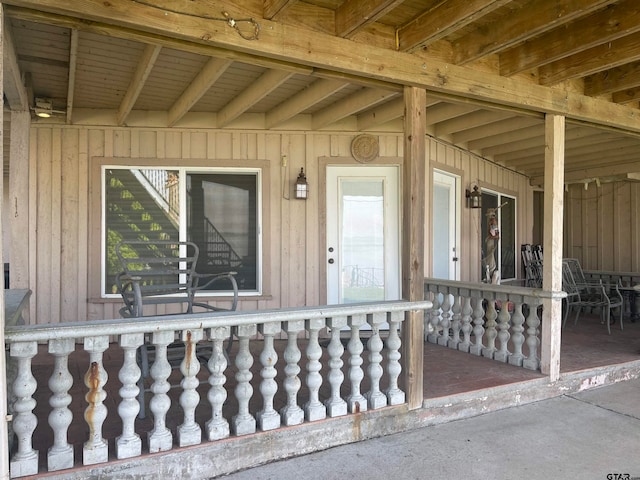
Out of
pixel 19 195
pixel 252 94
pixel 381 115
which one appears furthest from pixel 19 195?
pixel 381 115

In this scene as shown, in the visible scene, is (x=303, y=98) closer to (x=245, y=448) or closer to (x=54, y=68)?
(x=54, y=68)

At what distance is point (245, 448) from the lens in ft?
8.18

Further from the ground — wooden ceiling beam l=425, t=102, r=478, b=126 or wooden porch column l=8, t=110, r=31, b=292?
wooden ceiling beam l=425, t=102, r=478, b=126

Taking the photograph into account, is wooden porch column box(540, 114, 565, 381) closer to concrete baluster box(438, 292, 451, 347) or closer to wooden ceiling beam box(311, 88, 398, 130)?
concrete baluster box(438, 292, 451, 347)

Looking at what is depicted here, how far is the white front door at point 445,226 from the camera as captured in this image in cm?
571

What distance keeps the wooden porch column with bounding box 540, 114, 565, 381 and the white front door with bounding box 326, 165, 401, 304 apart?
1.71m

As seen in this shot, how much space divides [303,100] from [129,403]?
8.92 ft

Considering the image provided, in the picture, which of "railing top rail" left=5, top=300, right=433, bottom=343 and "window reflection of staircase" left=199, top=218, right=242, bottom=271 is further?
"window reflection of staircase" left=199, top=218, right=242, bottom=271

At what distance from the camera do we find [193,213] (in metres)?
4.93

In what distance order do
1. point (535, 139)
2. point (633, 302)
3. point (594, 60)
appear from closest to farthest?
1. point (594, 60)
2. point (535, 139)
3. point (633, 302)

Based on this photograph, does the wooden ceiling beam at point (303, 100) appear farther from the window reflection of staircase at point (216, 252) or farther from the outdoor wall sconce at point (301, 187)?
the window reflection of staircase at point (216, 252)

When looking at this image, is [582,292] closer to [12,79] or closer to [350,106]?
[350,106]

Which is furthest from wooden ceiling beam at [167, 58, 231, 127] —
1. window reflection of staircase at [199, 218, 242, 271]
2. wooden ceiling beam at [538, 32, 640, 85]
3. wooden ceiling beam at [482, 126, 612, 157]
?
wooden ceiling beam at [482, 126, 612, 157]

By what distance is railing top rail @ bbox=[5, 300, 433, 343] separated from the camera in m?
2.09
